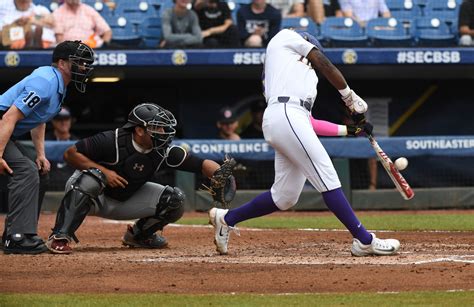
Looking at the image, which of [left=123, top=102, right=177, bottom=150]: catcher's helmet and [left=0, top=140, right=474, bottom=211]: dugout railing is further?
[left=0, top=140, right=474, bottom=211]: dugout railing

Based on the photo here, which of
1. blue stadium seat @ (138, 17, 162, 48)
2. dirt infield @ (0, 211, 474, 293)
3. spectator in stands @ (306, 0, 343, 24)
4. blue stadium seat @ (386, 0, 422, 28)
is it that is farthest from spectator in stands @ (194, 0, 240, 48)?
dirt infield @ (0, 211, 474, 293)

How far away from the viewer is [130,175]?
7320mm

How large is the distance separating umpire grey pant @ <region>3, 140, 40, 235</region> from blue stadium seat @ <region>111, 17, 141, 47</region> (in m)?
6.63

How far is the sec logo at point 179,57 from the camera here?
13219 mm

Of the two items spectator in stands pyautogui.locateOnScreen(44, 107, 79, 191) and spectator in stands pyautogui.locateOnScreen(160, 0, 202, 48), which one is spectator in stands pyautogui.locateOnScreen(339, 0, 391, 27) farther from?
spectator in stands pyautogui.locateOnScreen(44, 107, 79, 191)

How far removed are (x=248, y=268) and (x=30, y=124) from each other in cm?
200

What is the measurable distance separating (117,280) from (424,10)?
9.41 metres

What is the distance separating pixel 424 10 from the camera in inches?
558

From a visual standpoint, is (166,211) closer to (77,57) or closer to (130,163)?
(130,163)

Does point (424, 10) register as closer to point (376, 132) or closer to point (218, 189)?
point (376, 132)

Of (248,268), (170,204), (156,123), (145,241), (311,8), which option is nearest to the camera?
(248,268)

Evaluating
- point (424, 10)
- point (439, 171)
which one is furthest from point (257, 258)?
point (424, 10)

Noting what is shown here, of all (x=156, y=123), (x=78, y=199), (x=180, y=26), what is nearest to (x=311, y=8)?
(x=180, y=26)

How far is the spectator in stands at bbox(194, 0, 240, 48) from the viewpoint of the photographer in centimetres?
1353
